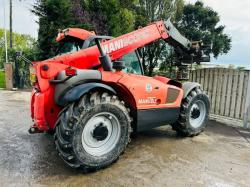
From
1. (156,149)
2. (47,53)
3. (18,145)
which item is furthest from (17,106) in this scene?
(156,149)

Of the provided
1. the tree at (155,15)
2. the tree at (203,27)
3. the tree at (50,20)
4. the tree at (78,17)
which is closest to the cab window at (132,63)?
the tree at (78,17)

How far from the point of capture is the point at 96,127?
3586 mm

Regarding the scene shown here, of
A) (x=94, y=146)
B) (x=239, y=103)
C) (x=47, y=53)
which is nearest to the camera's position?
(x=94, y=146)

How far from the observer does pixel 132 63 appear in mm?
4895

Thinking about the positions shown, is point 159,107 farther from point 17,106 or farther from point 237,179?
point 17,106

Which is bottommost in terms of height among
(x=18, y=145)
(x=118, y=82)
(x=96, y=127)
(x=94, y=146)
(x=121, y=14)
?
(x=18, y=145)

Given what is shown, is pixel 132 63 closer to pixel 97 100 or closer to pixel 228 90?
pixel 97 100

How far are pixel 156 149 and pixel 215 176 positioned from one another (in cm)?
118

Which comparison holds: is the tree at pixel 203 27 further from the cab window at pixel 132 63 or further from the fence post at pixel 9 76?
the cab window at pixel 132 63

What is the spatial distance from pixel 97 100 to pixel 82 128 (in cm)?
42

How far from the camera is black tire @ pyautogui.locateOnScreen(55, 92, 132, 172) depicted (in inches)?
129

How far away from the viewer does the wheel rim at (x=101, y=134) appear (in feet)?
11.6

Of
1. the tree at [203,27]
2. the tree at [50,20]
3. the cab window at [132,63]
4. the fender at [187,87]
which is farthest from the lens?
the tree at [203,27]

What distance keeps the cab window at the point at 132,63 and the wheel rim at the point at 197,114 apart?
1333mm
